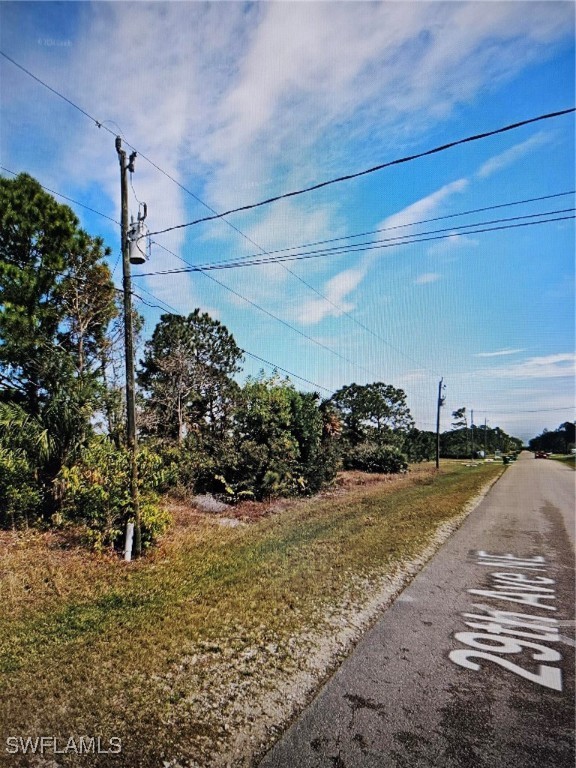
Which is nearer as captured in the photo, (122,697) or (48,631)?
(122,697)

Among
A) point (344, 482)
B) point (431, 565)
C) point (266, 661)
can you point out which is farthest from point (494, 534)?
point (344, 482)

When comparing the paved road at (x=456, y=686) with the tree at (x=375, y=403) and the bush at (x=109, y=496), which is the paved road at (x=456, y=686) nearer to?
the bush at (x=109, y=496)

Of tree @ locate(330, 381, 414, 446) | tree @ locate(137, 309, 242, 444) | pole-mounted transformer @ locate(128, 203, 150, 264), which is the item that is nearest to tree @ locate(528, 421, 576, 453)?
tree @ locate(330, 381, 414, 446)

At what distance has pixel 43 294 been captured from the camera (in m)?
11.9

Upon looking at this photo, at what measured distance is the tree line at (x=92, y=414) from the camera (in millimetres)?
7969

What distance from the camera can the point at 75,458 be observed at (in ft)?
28.1

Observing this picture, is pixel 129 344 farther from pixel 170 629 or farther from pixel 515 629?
pixel 515 629

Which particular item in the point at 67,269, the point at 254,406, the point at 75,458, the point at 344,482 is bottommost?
the point at 344,482

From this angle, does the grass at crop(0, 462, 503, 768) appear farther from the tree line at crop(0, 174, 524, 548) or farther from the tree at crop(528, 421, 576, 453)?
the tree at crop(528, 421, 576, 453)

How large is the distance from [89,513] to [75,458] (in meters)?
1.78

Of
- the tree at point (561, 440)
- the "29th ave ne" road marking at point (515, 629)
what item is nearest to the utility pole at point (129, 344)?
the "29th ave ne" road marking at point (515, 629)

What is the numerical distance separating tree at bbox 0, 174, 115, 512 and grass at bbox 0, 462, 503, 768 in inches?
181

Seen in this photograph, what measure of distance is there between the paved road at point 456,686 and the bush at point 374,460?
21.6 meters

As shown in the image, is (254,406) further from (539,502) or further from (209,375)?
(539,502)
